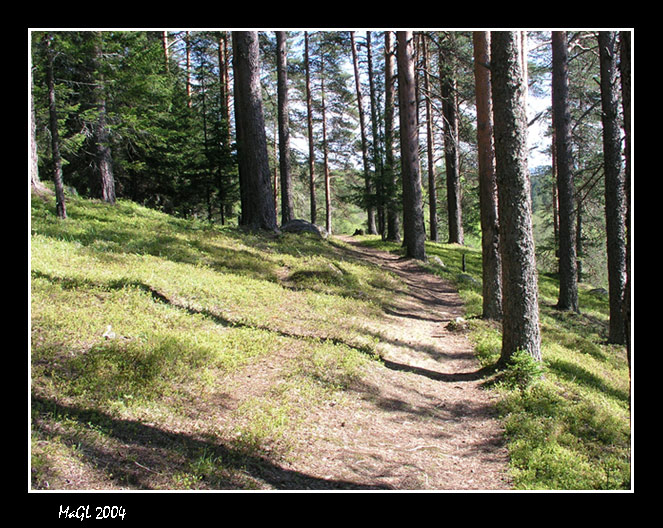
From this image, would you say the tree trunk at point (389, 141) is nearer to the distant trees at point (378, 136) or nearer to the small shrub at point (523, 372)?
the distant trees at point (378, 136)

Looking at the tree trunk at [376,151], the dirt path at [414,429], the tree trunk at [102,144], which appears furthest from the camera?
the tree trunk at [376,151]

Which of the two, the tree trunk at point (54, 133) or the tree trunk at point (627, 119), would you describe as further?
the tree trunk at point (54, 133)

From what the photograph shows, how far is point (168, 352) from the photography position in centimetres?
586

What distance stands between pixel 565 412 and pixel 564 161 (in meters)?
11.0

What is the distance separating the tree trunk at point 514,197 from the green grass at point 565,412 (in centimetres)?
68

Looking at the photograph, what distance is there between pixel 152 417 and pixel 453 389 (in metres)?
4.51

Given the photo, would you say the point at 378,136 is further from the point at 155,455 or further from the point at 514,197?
the point at 155,455

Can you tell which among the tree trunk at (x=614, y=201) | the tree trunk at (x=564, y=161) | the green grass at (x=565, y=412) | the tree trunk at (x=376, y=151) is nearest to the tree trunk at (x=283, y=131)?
the tree trunk at (x=376, y=151)

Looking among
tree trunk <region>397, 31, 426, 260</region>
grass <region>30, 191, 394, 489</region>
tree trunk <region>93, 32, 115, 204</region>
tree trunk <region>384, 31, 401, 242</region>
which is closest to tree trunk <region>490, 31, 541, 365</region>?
grass <region>30, 191, 394, 489</region>

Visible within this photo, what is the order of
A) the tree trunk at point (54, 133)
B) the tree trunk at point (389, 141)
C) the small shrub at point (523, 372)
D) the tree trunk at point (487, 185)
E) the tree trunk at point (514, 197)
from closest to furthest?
1. the small shrub at point (523, 372)
2. the tree trunk at point (514, 197)
3. the tree trunk at point (487, 185)
4. the tree trunk at point (54, 133)
5. the tree trunk at point (389, 141)

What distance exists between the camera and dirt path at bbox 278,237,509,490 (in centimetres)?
468

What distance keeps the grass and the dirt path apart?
42 cm

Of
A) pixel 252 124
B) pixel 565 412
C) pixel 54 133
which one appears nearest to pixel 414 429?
pixel 565 412

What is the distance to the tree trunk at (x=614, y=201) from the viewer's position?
38.7ft
